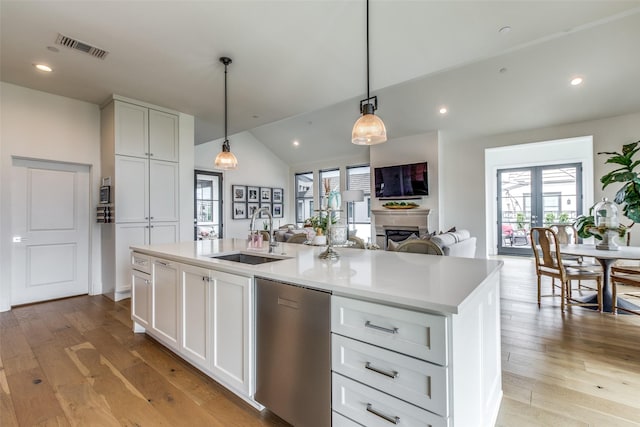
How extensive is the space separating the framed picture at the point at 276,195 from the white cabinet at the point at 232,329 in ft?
23.7

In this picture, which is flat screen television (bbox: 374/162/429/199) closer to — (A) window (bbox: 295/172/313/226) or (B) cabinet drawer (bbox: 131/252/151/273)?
(A) window (bbox: 295/172/313/226)

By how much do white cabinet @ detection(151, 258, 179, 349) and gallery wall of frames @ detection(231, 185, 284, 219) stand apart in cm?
480

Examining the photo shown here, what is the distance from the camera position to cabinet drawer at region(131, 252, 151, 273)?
103 inches

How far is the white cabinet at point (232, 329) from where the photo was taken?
1.70m

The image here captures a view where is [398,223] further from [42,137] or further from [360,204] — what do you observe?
[42,137]

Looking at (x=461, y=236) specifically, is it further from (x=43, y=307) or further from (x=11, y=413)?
(x=43, y=307)

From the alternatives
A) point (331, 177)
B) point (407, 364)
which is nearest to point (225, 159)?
point (407, 364)

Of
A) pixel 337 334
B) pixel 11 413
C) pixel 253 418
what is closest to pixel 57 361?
pixel 11 413

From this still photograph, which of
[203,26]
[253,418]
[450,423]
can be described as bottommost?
[253,418]

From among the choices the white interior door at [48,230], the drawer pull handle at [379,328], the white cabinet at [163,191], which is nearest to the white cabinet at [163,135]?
the white cabinet at [163,191]

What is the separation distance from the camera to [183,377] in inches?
84.0

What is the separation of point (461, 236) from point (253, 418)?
3.77 meters

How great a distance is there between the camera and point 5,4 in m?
2.23

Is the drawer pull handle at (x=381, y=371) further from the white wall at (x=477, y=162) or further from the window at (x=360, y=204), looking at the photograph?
the window at (x=360, y=204)
